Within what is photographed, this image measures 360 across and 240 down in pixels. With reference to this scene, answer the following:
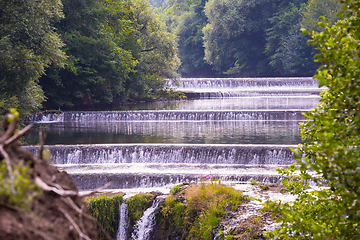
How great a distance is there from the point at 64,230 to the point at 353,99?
2.32 m

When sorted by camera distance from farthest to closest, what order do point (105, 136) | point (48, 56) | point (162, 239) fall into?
point (48, 56) → point (105, 136) → point (162, 239)

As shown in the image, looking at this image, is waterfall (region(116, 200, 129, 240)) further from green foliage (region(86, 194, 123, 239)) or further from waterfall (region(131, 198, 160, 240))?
waterfall (region(131, 198, 160, 240))

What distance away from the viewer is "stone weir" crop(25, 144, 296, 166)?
1198cm

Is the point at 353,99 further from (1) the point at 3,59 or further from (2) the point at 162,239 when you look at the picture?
(1) the point at 3,59

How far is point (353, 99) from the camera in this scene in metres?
2.91

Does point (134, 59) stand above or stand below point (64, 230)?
above

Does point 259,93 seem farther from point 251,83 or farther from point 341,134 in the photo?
point 341,134

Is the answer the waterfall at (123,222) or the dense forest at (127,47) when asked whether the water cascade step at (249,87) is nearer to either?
the dense forest at (127,47)

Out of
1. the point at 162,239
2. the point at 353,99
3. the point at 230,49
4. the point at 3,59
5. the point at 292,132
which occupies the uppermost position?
the point at 230,49

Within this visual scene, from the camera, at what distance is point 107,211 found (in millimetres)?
7973

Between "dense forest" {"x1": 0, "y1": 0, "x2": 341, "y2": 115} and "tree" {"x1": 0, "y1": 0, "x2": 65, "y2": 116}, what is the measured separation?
4 centimetres

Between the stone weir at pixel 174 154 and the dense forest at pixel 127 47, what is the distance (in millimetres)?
3785

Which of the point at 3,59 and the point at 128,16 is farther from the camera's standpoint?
the point at 128,16

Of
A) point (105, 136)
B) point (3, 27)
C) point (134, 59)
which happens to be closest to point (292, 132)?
point (105, 136)
